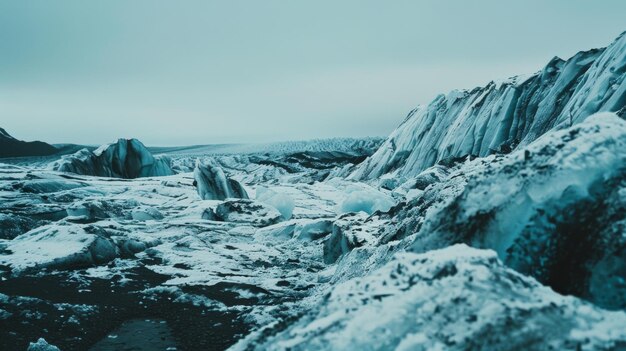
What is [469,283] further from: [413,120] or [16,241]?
[413,120]

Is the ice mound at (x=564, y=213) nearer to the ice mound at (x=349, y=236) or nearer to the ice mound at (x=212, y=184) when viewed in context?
the ice mound at (x=349, y=236)

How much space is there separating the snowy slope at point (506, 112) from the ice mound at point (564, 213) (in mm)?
9943

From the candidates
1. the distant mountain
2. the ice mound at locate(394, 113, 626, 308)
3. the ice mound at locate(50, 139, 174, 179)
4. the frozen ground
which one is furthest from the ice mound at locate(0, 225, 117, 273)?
the distant mountain

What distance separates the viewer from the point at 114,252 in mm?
10234

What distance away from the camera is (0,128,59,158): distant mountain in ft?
219

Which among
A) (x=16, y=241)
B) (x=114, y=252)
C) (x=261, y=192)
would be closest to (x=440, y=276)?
(x=114, y=252)

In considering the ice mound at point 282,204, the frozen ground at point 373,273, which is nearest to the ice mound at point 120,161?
the frozen ground at point 373,273

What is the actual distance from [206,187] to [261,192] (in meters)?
3.02

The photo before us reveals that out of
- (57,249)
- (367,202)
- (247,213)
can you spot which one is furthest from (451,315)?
(247,213)

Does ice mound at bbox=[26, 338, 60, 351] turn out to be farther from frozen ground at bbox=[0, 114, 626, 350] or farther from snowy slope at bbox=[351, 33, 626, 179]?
snowy slope at bbox=[351, 33, 626, 179]

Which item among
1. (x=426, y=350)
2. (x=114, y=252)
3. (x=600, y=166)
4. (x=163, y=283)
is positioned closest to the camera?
(x=426, y=350)

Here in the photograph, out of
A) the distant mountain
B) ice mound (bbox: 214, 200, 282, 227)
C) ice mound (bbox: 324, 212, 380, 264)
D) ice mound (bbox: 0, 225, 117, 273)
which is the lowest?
ice mound (bbox: 214, 200, 282, 227)

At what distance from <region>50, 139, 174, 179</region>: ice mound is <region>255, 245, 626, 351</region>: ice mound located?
35.3m

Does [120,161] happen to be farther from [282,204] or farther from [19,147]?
[19,147]
